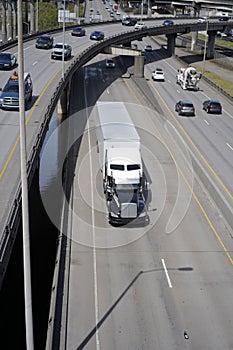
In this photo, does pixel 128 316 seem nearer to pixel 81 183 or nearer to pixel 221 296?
pixel 221 296

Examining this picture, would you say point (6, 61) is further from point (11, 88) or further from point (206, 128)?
point (206, 128)

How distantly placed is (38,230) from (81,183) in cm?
582

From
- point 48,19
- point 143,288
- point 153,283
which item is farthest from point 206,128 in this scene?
point 48,19

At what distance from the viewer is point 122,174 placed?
3192 cm

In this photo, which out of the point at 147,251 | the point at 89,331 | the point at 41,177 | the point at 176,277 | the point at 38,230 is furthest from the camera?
the point at 41,177

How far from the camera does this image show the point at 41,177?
142 feet

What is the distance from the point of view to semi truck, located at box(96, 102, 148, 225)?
3009 cm

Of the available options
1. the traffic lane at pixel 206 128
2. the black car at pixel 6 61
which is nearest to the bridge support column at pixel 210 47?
the traffic lane at pixel 206 128

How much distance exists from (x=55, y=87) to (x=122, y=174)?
16790 mm

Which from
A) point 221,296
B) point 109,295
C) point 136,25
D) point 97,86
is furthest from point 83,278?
point 136,25

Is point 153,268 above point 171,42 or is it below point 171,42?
below

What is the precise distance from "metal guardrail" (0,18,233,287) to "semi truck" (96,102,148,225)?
4295 mm

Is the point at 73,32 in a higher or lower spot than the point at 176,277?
higher

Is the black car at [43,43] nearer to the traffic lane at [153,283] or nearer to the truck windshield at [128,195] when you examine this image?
the traffic lane at [153,283]
